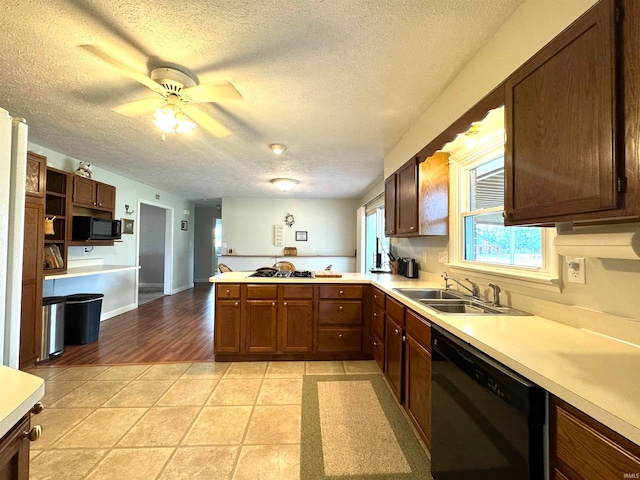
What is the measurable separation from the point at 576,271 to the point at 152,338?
428 centimetres

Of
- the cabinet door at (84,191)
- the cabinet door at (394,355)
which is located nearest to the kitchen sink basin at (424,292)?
the cabinet door at (394,355)

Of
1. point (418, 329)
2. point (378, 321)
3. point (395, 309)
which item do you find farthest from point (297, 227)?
point (418, 329)

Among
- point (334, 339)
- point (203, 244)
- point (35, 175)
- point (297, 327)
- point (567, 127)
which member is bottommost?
point (334, 339)

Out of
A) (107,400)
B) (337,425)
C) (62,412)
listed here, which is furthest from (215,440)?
(62,412)

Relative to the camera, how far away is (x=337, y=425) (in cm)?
191

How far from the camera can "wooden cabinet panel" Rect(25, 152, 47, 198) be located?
259 cm

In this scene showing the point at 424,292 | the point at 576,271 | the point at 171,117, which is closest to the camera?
the point at 576,271

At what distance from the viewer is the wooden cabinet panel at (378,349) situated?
2.55m

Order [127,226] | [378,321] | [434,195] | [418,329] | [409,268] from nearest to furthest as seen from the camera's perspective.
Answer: [418,329] → [434,195] → [378,321] → [409,268] → [127,226]

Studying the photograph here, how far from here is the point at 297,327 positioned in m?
2.97

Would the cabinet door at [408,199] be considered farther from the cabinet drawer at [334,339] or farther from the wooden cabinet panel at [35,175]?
the wooden cabinet panel at [35,175]

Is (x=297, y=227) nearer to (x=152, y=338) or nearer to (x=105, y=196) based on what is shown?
(x=105, y=196)

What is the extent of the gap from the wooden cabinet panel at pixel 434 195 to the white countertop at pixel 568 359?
116 centimetres

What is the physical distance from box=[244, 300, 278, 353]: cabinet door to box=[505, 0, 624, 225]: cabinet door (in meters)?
2.32
